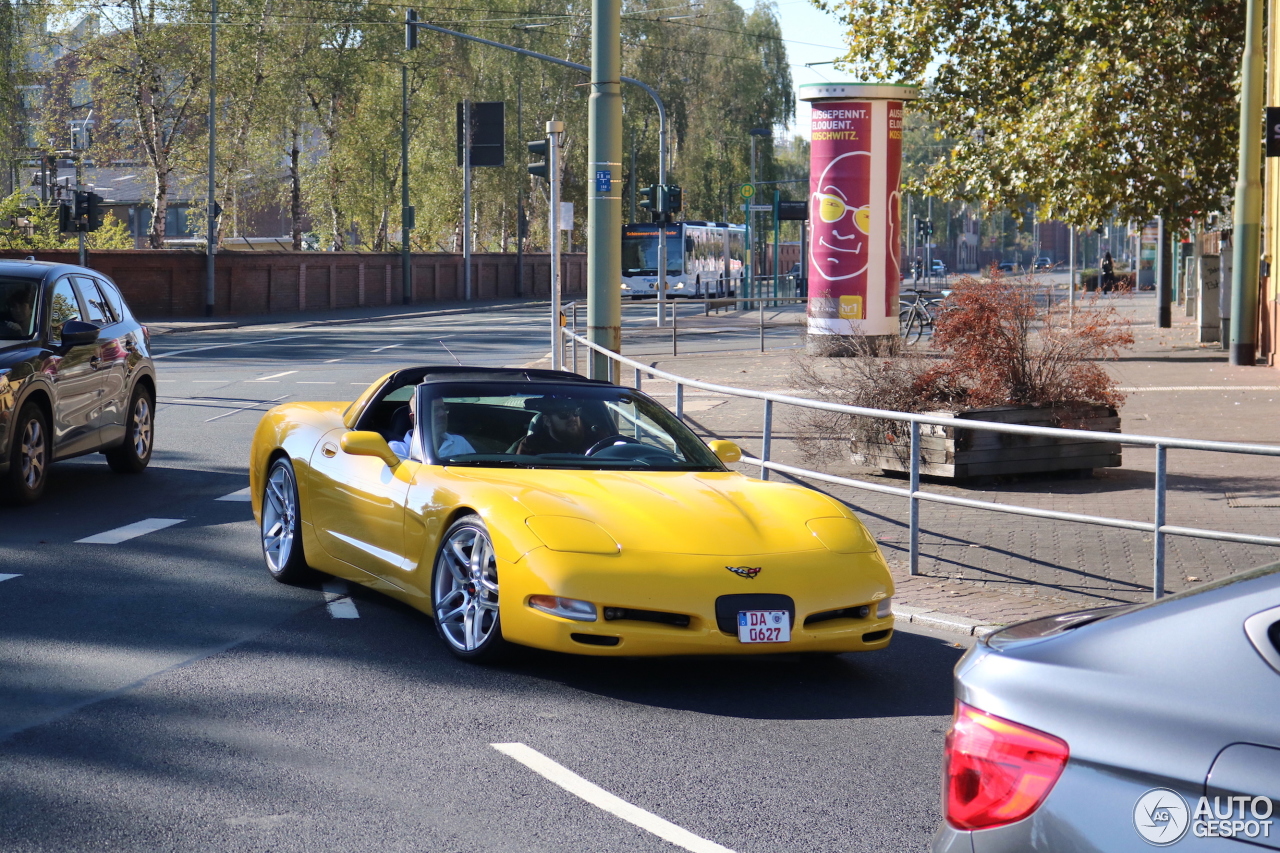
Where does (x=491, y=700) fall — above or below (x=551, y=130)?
below

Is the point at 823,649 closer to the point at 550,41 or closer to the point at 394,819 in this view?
the point at 394,819

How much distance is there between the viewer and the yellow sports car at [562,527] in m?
5.82

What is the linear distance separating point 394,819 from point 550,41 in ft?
214

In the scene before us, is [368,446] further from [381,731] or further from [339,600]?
[381,731]

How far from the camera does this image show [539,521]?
607 centimetres

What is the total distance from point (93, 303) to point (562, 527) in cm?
729

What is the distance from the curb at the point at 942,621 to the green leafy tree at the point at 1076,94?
17.8m

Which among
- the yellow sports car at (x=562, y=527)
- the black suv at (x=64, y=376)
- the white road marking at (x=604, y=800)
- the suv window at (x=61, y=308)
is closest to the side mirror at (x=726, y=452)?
the yellow sports car at (x=562, y=527)

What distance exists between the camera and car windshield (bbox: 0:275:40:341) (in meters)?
10.8

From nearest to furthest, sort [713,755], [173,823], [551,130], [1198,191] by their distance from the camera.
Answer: [173,823], [713,755], [551,130], [1198,191]

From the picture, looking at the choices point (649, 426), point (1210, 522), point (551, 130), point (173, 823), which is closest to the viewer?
point (173, 823)

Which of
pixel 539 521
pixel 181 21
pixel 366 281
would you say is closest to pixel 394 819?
pixel 539 521

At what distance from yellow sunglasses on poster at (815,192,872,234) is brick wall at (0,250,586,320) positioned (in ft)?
78.3

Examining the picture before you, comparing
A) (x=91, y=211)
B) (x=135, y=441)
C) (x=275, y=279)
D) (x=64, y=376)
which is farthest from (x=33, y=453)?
(x=275, y=279)
